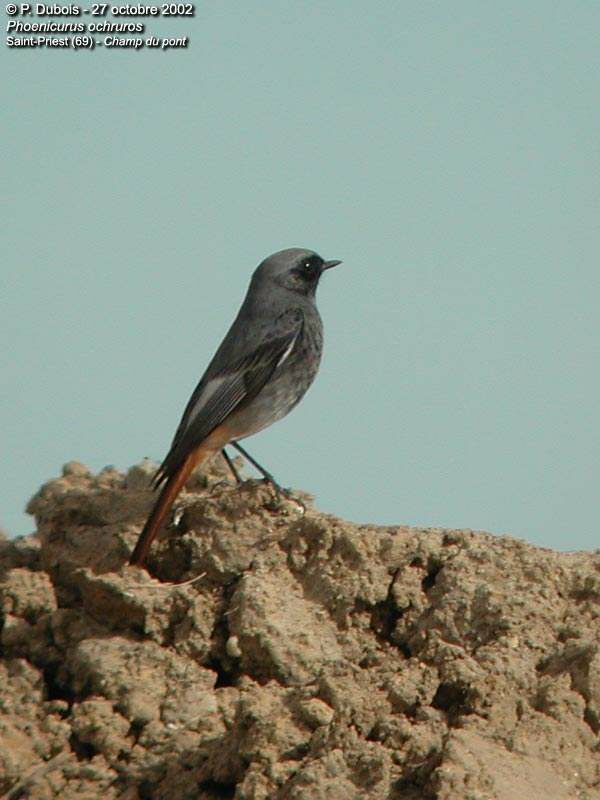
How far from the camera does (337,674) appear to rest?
6363 mm

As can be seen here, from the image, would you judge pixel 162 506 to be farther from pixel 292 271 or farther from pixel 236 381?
pixel 292 271

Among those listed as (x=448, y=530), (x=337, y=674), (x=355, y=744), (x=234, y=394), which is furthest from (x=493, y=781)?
(x=234, y=394)

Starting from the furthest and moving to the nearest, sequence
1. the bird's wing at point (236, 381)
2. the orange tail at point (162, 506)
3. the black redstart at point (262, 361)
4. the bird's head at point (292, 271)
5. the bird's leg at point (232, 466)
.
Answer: the bird's head at point (292, 271) → the black redstart at point (262, 361) → the bird's wing at point (236, 381) → the bird's leg at point (232, 466) → the orange tail at point (162, 506)

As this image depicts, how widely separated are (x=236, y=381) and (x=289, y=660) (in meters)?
3.34

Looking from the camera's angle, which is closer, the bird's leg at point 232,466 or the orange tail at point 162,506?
the orange tail at point 162,506

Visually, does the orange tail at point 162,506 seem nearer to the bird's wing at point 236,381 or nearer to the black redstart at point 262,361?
the black redstart at point 262,361

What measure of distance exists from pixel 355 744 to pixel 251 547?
2118 millimetres

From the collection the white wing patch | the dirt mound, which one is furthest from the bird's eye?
the dirt mound

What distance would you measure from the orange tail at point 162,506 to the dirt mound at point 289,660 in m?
0.09

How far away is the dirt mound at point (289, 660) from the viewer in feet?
19.1

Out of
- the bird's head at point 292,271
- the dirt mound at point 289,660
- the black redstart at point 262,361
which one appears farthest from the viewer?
the bird's head at point 292,271

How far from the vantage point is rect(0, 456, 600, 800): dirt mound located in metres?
5.81

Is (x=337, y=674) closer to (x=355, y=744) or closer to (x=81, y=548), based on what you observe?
(x=355, y=744)

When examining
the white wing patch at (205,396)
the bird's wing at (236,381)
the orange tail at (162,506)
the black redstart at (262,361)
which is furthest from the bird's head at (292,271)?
the orange tail at (162,506)
